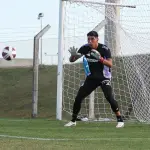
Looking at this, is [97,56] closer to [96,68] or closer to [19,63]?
[96,68]

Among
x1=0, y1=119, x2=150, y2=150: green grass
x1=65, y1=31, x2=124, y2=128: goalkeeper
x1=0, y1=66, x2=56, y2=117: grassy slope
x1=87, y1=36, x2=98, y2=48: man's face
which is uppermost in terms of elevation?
x1=87, y1=36, x2=98, y2=48: man's face

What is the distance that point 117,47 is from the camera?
13.7 m

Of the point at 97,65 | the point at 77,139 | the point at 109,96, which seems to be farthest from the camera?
the point at 97,65

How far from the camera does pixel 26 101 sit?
23688 millimetres

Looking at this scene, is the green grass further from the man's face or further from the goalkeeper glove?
the man's face

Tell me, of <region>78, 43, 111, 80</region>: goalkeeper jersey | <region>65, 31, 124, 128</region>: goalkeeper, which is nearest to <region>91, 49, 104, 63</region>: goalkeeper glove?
<region>65, 31, 124, 128</region>: goalkeeper

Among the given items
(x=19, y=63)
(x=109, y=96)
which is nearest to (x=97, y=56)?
(x=109, y=96)

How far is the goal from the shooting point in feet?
43.7

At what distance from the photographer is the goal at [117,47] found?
13.3m

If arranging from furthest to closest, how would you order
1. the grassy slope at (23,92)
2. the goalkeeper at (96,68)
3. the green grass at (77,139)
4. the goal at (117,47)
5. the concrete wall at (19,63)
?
the concrete wall at (19,63)
the grassy slope at (23,92)
the goal at (117,47)
the goalkeeper at (96,68)
the green grass at (77,139)

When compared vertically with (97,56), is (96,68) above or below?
below

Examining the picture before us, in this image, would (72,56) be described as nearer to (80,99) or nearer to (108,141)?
(80,99)

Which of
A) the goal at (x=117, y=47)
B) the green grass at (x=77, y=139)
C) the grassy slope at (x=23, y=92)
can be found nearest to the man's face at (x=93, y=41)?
the green grass at (x=77, y=139)

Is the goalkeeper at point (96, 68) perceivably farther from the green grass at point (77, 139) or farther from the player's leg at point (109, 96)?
the green grass at point (77, 139)
